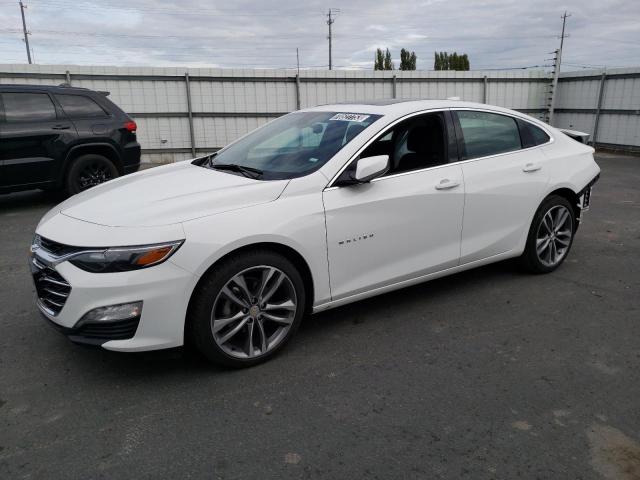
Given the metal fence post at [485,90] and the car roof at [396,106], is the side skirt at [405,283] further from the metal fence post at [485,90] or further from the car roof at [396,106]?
the metal fence post at [485,90]

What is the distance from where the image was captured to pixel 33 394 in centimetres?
294

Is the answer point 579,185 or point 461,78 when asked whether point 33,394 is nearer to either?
point 579,185

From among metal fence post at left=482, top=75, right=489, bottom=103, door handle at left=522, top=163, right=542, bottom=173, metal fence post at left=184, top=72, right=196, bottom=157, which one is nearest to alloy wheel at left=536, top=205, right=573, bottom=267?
door handle at left=522, top=163, right=542, bottom=173

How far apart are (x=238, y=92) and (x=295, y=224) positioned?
1112cm

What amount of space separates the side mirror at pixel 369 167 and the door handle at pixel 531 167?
1598mm

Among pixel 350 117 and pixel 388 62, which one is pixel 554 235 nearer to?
pixel 350 117

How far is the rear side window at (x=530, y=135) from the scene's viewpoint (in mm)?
4504

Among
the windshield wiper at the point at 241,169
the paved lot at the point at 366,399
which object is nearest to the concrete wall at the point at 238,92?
the paved lot at the point at 366,399

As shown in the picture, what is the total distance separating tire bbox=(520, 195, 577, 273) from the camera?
4534mm

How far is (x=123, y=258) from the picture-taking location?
273 cm

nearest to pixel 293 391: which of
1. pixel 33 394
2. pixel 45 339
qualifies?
pixel 33 394

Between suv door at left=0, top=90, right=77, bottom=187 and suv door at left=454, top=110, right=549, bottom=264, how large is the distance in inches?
236

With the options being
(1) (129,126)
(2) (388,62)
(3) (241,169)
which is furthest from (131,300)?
(2) (388,62)

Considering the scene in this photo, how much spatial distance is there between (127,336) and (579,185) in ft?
13.0
